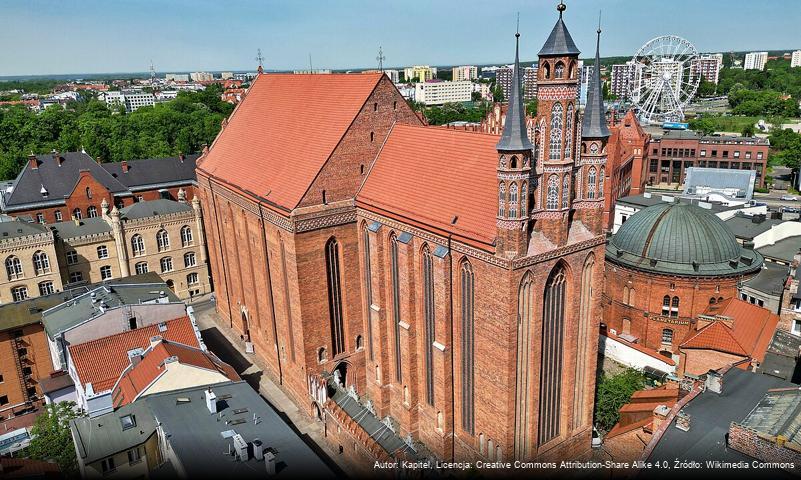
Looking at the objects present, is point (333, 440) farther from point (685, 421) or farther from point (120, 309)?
point (685, 421)

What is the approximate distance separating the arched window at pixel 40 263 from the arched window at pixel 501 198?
43.7 metres

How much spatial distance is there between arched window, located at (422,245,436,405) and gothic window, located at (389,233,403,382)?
253 centimetres

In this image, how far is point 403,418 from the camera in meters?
35.8

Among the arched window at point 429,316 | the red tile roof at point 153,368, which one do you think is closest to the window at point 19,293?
the red tile roof at point 153,368

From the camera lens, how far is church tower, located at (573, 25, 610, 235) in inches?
1092

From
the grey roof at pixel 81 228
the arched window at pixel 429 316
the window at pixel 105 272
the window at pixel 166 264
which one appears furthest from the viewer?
the window at pixel 166 264

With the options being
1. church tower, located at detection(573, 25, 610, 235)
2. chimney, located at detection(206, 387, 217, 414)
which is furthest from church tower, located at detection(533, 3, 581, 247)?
chimney, located at detection(206, 387, 217, 414)

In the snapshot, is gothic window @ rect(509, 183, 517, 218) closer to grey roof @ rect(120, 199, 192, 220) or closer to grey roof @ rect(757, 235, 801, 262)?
grey roof @ rect(757, 235, 801, 262)

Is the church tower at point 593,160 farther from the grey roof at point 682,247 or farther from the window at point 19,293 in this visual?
the window at point 19,293

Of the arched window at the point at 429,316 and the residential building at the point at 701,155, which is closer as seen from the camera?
the arched window at the point at 429,316

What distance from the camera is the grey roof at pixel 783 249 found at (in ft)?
161

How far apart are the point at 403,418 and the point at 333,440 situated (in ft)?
15.8

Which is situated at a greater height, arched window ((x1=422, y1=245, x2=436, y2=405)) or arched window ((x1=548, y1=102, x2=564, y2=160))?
arched window ((x1=548, y1=102, x2=564, y2=160))

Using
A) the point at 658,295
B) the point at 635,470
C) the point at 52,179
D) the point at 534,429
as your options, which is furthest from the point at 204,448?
the point at 52,179
